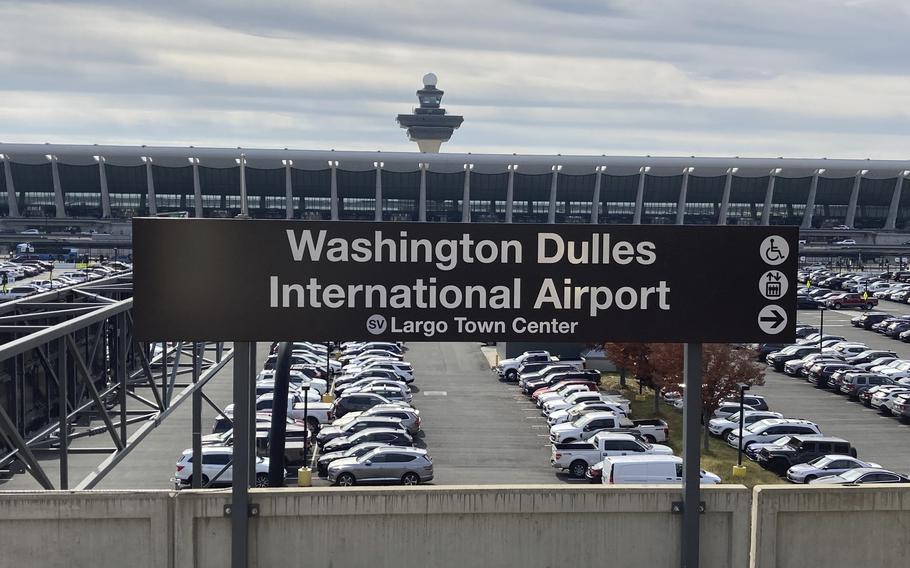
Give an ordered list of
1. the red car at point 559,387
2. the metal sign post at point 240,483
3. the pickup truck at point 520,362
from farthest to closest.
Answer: the pickup truck at point 520,362 < the red car at point 559,387 < the metal sign post at point 240,483

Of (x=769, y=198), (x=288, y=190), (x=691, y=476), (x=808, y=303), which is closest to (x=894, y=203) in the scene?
(x=769, y=198)

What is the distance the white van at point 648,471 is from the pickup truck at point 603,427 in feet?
13.9

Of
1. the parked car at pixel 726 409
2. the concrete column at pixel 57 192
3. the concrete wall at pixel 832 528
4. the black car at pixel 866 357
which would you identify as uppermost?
the concrete column at pixel 57 192

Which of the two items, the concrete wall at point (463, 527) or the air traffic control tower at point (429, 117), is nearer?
the concrete wall at point (463, 527)

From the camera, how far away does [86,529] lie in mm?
7633

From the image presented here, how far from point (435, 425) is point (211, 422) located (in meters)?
6.85

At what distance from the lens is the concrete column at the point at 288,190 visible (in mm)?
103875

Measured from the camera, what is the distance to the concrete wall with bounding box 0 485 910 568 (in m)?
7.63

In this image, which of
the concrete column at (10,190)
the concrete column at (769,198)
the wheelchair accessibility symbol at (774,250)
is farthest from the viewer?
the concrete column at (769,198)

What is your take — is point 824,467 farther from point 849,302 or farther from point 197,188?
point 197,188

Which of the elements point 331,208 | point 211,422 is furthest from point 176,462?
point 331,208

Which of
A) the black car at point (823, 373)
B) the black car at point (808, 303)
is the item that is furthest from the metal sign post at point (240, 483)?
the black car at point (808, 303)

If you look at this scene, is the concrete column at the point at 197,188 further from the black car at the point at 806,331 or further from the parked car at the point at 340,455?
the parked car at the point at 340,455

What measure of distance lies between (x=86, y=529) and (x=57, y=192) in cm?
10668
